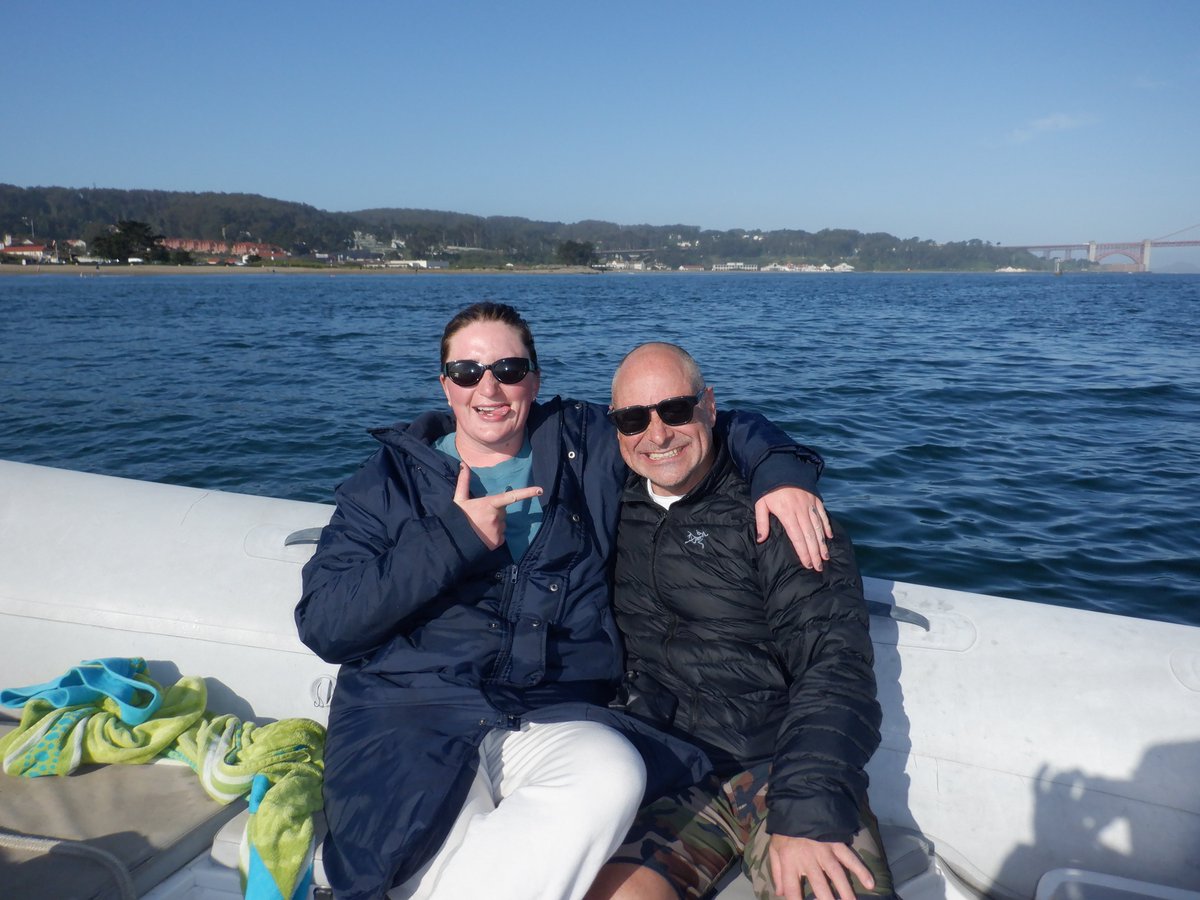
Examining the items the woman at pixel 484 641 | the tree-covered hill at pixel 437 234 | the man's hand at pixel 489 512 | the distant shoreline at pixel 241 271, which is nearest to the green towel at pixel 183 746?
the woman at pixel 484 641

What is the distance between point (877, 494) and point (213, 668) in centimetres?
508

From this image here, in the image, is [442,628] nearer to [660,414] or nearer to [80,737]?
[660,414]

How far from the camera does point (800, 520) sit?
6.68 feet

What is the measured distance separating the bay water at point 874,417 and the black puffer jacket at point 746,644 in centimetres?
308

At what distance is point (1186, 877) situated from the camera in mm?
1976

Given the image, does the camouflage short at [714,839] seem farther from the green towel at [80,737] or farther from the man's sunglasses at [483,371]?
the green towel at [80,737]

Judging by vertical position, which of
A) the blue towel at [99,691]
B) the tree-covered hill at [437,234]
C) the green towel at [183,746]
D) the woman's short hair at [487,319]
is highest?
the tree-covered hill at [437,234]

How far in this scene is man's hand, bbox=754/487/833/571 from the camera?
6.60ft

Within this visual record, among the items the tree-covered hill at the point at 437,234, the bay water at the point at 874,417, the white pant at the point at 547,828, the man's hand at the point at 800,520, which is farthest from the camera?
the tree-covered hill at the point at 437,234

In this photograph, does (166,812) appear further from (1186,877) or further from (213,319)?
(213,319)

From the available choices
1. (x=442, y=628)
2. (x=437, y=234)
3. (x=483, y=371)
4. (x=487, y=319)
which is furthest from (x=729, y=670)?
(x=437, y=234)

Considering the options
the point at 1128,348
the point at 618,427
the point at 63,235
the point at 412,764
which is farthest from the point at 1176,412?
the point at 63,235

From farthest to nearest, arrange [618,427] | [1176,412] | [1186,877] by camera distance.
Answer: [1176,412] → [618,427] → [1186,877]

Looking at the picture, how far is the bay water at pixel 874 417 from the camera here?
17.5 feet
